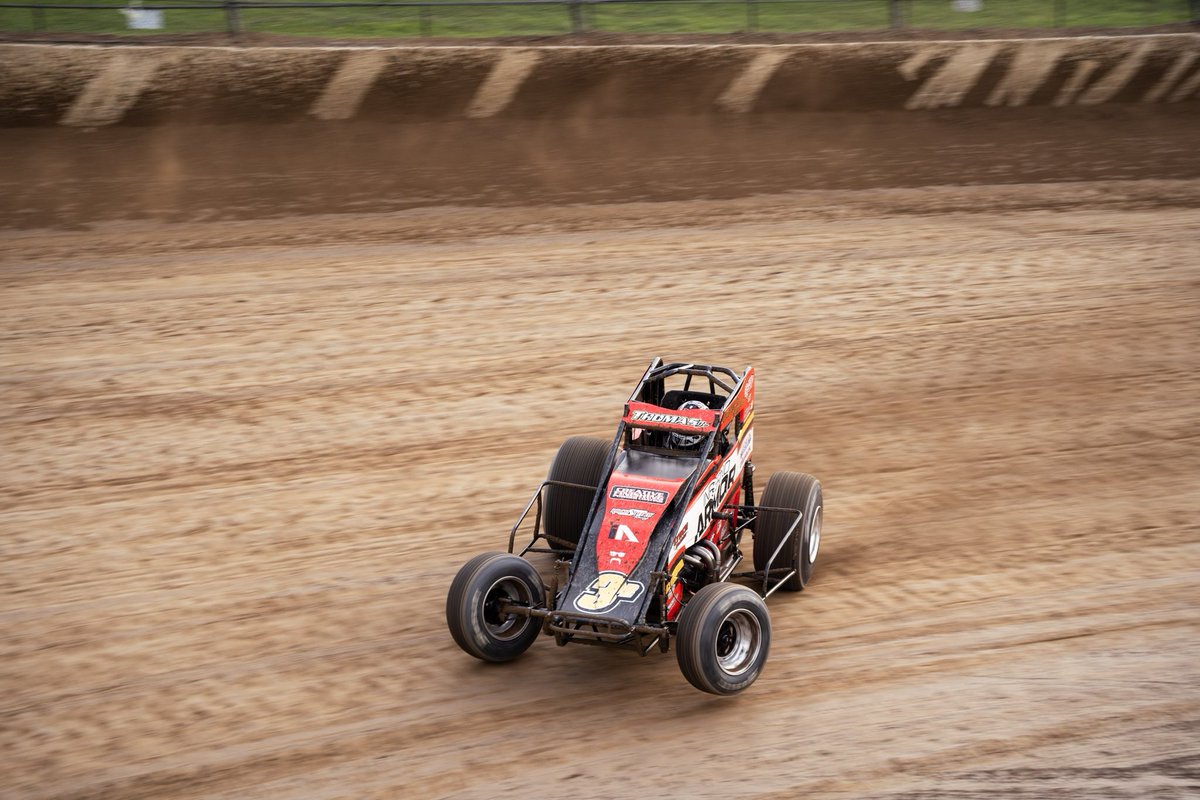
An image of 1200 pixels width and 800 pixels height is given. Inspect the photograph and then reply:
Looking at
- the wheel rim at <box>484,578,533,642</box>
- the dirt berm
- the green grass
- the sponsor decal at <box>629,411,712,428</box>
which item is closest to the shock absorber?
the sponsor decal at <box>629,411,712,428</box>

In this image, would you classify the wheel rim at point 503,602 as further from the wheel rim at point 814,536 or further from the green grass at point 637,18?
the green grass at point 637,18

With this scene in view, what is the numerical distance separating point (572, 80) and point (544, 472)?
33.0 feet

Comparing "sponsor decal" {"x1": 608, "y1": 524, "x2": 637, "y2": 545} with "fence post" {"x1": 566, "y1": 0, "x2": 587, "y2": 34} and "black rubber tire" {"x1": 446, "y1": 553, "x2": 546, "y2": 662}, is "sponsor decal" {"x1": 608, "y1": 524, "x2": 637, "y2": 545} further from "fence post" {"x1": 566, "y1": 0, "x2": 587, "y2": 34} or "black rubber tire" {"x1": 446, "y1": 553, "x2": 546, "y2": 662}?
"fence post" {"x1": 566, "y1": 0, "x2": 587, "y2": 34}

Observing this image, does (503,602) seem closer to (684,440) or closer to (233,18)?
(684,440)

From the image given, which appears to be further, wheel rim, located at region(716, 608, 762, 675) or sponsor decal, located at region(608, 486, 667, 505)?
sponsor decal, located at region(608, 486, 667, 505)

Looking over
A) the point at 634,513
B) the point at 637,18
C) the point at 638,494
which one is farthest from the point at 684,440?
the point at 637,18

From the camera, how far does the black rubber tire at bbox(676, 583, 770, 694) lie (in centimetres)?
725

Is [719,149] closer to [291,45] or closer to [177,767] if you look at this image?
[291,45]

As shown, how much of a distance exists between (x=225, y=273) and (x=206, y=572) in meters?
6.54

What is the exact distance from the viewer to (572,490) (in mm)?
8969

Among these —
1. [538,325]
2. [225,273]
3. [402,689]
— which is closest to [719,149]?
[538,325]

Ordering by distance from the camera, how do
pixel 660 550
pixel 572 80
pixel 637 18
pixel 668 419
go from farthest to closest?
1. pixel 637 18
2. pixel 572 80
3. pixel 668 419
4. pixel 660 550

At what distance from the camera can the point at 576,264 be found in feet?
51.2

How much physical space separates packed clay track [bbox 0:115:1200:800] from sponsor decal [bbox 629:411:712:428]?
1.53 metres
